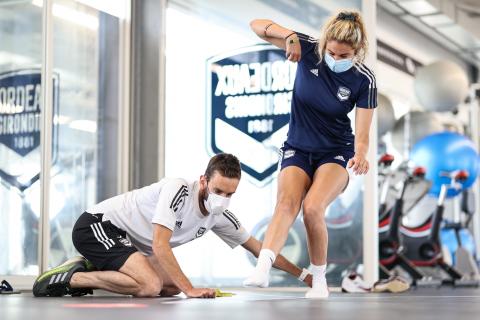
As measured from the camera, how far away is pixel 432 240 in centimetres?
751

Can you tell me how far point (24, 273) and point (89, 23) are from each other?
1.86 meters

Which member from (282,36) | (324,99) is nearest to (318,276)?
(324,99)

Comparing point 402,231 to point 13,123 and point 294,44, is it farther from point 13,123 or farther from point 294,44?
point 294,44

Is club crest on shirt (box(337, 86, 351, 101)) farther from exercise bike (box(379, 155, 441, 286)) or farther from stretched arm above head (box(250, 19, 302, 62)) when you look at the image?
exercise bike (box(379, 155, 441, 286))

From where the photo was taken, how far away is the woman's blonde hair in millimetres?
3398

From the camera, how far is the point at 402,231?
7.72 m

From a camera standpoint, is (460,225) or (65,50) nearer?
(65,50)

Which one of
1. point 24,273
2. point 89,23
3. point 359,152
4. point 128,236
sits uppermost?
point 89,23

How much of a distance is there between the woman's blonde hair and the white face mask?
0.79 m

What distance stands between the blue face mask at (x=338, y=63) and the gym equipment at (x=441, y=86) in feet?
14.8

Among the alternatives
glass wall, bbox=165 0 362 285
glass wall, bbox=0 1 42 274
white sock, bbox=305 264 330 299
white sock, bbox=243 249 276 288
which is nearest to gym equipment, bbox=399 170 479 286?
glass wall, bbox=165 0 362 285

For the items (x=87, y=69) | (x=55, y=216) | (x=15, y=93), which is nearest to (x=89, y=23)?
(x=87, y=69)

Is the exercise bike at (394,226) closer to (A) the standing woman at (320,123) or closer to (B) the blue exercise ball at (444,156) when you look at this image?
(B) the blue exercise ball at (444,156)

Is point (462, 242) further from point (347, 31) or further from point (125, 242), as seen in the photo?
point (347, 31)
